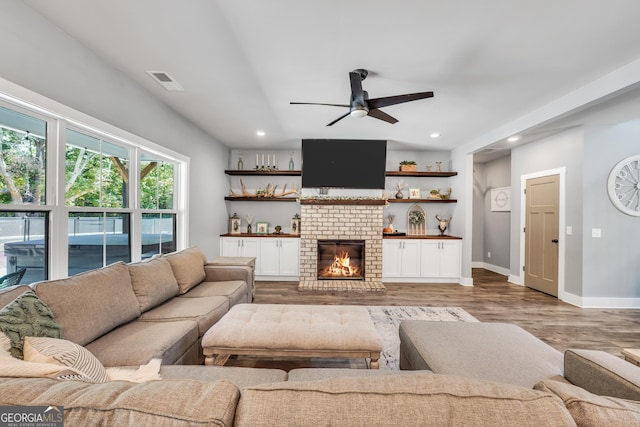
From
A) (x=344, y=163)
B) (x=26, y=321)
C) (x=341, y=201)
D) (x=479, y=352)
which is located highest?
(x=344, y=163)

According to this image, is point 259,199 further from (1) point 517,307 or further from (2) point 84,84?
(1) point 517,307

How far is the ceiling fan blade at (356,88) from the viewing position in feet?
7.30

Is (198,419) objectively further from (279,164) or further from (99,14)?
(279,164)

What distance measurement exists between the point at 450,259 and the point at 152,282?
4.64 metres

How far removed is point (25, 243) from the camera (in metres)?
1.85

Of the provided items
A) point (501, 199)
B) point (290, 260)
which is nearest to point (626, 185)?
point (501, 199)

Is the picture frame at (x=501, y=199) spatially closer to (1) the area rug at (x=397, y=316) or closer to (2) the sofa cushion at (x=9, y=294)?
(1) the area rug at (x=397, y=316)

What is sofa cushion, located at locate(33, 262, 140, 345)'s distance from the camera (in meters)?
1.50

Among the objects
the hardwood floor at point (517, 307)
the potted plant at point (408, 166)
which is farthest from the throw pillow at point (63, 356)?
the potted plant at point (408, 166)

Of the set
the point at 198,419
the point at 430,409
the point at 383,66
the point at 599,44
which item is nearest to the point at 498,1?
the point at 383,66

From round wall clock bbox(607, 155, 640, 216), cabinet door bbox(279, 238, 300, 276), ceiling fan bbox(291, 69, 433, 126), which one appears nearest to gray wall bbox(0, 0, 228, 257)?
cabinet door bbox(279, 238, 300, 276)

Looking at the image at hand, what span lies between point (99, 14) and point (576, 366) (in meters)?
3.27

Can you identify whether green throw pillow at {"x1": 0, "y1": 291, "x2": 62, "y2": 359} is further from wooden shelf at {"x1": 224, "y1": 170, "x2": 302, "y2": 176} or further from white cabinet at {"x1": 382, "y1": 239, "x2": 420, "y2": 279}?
white cabinet at {"x1": 382, "y1": 239, "x2": 420, "y2": 279}

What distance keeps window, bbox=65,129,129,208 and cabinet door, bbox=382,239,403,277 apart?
3.97 meters
